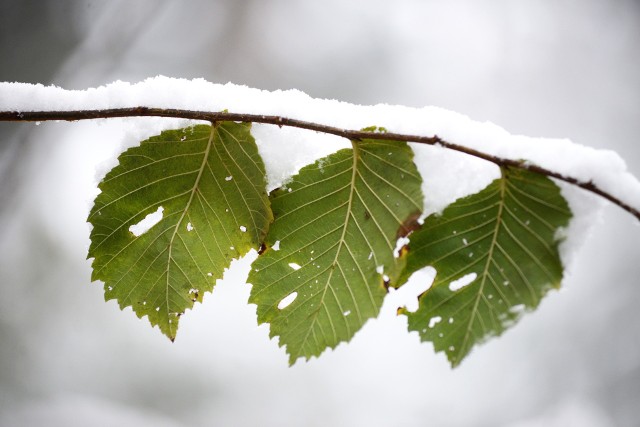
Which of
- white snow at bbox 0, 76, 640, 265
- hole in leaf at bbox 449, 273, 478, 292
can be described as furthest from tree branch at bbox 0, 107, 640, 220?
hole in leaf at bbox 449, 273, 478, 292

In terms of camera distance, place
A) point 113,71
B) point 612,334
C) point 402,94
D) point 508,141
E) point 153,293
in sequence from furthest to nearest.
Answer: point 402,94 < point 612,334 < point 113,71 < point 153,293 < point 508,141

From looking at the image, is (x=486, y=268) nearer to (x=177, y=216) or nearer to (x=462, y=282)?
(x=462, y=282)

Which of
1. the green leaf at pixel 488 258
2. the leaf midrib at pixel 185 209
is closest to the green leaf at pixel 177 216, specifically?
the leaf midrib at pixel 185 209

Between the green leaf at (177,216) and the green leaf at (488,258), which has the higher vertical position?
the green leaf at (177,216)

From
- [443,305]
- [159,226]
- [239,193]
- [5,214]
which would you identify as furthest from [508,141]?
[5,214]

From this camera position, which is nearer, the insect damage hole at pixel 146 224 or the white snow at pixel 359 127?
the white snow at pixel 359 127

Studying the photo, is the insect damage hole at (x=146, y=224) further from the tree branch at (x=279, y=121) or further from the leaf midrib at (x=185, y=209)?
the tree branch at (x=279, y=121)

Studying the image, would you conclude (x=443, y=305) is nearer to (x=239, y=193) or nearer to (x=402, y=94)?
(x=239, y=193)
